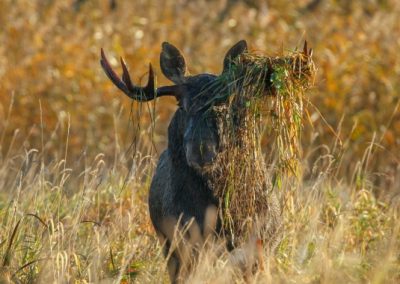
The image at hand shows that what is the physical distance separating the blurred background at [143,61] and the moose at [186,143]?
3.86 m

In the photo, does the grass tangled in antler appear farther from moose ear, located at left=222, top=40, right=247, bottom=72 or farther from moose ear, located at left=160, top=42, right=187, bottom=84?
moose ear, located at left=160, top=42, right=187, bottom=84

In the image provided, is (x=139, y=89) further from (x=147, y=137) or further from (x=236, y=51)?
(x=147, y=137)

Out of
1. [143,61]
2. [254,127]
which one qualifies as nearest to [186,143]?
→ [254,127]

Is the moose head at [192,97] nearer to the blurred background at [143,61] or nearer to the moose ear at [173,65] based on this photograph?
the moose ear at [173,65]

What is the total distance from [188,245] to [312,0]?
1011 cm

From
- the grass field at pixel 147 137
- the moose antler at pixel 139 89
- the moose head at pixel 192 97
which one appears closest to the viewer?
the moose head at pixel 192 97

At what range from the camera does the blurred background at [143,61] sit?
11055mm

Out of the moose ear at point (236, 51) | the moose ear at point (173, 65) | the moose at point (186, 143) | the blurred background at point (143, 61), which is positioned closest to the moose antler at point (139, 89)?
the moose at point (186, 143)

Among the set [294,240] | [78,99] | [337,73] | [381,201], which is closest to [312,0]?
[337,73]

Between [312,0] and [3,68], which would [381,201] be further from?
[312,0]

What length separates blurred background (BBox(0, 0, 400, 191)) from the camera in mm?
11055

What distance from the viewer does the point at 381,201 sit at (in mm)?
7684

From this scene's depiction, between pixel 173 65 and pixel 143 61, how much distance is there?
591 centimetres

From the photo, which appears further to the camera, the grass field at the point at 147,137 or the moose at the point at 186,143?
the grass field at the point at 147,137
